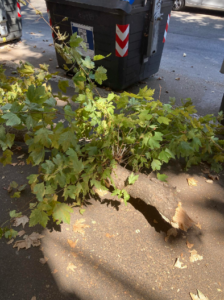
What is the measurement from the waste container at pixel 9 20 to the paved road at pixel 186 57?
1.05 feet

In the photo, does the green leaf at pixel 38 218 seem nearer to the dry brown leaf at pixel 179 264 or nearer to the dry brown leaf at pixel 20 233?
the dry brown leaf at pixel 20 233

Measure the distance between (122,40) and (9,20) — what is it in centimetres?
463

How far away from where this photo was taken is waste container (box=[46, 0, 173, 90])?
11.7ft

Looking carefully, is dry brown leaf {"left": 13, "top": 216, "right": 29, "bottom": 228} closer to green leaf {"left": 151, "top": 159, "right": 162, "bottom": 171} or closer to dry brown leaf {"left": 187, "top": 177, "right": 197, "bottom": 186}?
green leaf {"left": 151, "top": 159, "right": 162, "bottom": 171}

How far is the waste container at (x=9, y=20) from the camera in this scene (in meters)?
6.12

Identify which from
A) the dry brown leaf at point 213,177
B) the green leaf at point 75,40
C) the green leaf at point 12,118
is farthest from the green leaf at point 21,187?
the dry brown leaf at point 213,177

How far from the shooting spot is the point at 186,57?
6453 mm

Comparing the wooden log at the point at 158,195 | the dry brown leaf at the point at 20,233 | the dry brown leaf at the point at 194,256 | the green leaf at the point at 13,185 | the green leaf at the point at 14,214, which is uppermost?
the wooden log at the point at 158,195

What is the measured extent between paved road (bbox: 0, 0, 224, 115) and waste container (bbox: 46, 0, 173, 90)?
0.70m

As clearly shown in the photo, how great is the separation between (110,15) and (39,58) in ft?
10.4

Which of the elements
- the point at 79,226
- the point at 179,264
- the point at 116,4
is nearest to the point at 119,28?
the point at 116,4

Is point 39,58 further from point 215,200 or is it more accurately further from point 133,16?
point 215,200

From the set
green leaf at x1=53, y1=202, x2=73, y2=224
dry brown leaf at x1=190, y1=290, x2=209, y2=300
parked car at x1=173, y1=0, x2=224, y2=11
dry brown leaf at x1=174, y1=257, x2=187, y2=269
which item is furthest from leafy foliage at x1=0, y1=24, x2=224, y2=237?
parked car at x1=173, y1=0, x2=224, y2=11

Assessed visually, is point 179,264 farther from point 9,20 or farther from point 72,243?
point 9,20
